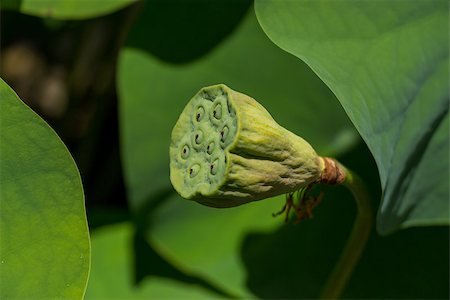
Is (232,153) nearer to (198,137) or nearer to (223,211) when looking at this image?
(198,137)

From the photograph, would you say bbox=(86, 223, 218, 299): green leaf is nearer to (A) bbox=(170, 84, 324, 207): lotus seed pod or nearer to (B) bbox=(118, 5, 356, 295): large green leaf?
(B) bbox=(118, 5, 356, 295): large green leaf

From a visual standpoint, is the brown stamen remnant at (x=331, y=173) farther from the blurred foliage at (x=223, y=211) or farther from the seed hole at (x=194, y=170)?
the blurred foliage at (x=223, y=211)

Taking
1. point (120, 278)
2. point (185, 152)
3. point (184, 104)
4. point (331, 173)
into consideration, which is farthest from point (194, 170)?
point (120, 278)

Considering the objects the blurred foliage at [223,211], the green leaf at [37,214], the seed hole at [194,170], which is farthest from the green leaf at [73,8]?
the seed hole at [194,170]

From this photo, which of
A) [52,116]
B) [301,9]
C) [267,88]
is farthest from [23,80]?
[301,9]

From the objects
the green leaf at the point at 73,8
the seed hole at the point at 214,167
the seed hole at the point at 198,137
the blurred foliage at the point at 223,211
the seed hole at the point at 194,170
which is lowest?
the blurred foliage at the point at 223,211

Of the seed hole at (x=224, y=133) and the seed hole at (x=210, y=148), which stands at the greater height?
the seed hole at (x=224, y=133)
